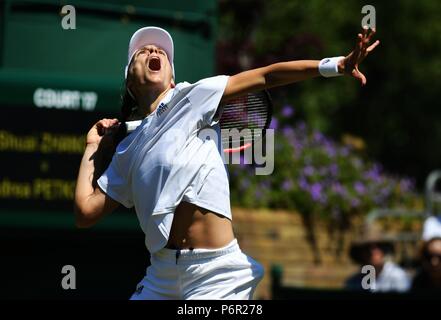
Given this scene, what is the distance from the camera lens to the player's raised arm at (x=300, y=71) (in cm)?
450

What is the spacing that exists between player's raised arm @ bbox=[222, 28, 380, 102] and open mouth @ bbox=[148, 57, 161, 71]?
373 mm

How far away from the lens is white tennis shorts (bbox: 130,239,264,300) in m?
4.77

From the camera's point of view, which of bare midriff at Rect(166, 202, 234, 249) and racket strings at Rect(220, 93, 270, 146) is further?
racket strings at Rect(220, 93, 270, 146)

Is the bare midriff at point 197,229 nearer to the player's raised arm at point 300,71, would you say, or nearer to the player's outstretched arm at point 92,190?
the player's outstretched arm at point 92,190

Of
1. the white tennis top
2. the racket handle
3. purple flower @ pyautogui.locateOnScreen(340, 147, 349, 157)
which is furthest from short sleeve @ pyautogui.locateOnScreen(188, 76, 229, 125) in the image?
purple flower @ pyautogui.locateOnScreen(340, 147, 349, 157)

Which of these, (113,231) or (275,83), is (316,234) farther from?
(275,83)

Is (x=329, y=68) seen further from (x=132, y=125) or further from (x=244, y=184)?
(x=244, y=184)

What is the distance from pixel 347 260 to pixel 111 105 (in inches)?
173

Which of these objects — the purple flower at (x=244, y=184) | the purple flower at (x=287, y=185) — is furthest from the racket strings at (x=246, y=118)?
the purple flower at (x=287, y=185)

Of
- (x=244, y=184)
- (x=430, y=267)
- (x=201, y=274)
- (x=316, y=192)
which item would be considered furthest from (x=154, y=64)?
(x=316, y=192)

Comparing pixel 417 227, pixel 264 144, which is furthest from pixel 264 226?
pixel 264 144

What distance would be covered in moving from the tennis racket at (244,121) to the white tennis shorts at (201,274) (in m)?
0.50

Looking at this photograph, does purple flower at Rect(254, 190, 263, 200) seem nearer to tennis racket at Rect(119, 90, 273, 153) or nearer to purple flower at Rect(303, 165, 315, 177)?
purple flower at Rect(303, 165, 315, 177)

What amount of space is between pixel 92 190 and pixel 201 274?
68 cm
